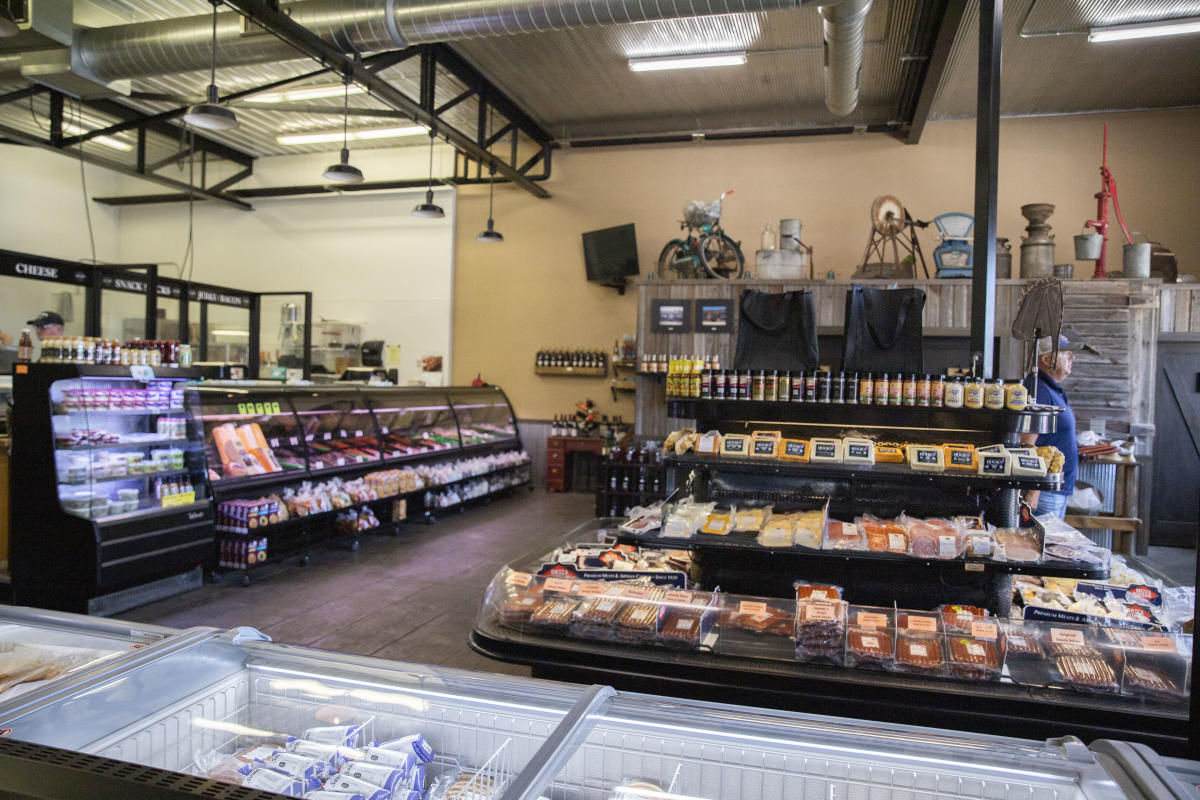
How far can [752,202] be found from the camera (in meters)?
10.3

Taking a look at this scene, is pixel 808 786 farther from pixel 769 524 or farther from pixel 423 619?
pixel 423 619

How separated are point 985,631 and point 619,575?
150 centimetres

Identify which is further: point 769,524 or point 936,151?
point 936,151

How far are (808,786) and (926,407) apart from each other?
2.64 meters

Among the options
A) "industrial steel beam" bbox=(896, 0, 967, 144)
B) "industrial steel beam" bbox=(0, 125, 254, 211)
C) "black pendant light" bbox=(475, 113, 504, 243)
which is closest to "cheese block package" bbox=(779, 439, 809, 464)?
"industrial steel beam" bbox=(896, 0, 967, 144)

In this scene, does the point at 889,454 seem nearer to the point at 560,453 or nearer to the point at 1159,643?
the point at 1159,643

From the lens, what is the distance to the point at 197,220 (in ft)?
43.5

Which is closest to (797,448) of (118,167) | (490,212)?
(490,212)

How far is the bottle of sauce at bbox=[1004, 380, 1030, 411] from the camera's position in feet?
11.4

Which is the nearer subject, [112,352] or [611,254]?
[112,352]

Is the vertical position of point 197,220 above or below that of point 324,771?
above

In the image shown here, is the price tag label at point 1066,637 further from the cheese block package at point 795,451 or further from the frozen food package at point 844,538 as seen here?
the cheese block package at point 795,451

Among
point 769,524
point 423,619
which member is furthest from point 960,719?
point 423,619

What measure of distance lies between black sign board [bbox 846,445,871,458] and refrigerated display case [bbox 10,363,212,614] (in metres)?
4.61
